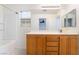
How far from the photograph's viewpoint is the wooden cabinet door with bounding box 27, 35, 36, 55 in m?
3.20

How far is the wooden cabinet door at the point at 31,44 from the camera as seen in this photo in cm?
320

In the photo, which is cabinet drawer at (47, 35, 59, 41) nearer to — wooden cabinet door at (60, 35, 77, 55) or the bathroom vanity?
the bathroom vanity

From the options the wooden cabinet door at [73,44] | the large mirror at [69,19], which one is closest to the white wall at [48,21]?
the large mirror at [69,19]

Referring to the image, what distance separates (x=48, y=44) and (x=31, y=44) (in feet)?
1.29

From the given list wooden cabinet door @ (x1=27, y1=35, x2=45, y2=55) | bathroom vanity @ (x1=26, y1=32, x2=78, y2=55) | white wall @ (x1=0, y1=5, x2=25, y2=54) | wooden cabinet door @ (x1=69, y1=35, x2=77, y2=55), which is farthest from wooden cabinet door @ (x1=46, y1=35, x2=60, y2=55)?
white wall @ (x1=0, y1=5, x2=25, y2=54)

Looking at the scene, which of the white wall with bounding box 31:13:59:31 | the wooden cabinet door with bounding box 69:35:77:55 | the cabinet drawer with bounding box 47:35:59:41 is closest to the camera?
the wooden cabinet door with bounding box 69:35:77:55

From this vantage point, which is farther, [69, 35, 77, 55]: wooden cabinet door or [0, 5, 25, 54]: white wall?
[0, 5, 25, 54]: white wall

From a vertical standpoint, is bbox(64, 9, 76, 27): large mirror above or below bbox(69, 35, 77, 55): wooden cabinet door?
above

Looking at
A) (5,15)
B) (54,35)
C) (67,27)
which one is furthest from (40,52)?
(5,15)

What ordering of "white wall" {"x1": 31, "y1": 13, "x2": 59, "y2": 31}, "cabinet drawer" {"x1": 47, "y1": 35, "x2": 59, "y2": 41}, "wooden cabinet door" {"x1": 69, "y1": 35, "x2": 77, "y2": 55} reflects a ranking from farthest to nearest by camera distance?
"white wall" {"x1": 31, "y1": 13, "x2": 59, "y2": 31}, "cabinet drawer" {"x1": 47, "y1": 35, "x2": 59, "y2": 41}, "wooden cabinet door" {"x1": 69, "y1": 35, "x2": 77, "y2": 55}

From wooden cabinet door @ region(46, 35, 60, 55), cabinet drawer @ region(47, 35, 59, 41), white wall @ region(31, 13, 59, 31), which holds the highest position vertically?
white wall @ region(31, 13, 59, 31)

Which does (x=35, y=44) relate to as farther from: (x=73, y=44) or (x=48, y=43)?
(x=73, y=44)
